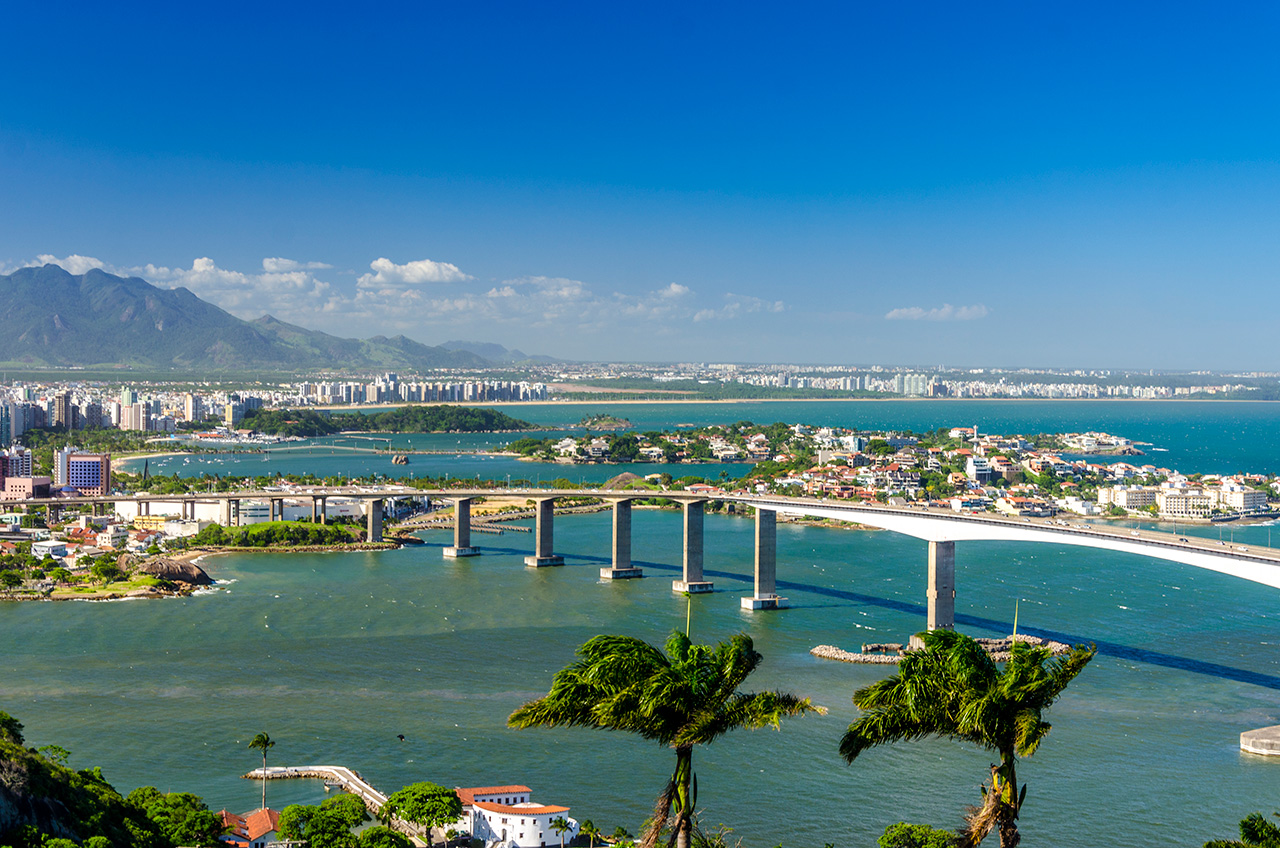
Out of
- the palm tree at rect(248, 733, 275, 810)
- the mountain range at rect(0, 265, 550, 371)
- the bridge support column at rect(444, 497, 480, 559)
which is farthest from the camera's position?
the mountain range at rect(0, 265, 550, 371)

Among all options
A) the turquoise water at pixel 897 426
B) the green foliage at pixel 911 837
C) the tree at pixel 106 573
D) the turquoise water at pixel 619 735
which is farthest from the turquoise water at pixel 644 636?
the turquoise water at pixel 897 426

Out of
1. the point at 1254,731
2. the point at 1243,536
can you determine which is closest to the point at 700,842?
the point at 1254,731

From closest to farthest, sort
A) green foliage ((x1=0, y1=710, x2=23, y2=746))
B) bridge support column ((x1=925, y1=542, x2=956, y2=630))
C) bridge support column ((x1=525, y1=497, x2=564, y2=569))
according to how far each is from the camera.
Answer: green foliage ((x1=0, y1=710, x2=23, y2=746)) → bridge support column ((x1=925, y1=542, x2=956, y2=630)) → bridge support column ((x1=525, y1=497, x2=564, y2=569))

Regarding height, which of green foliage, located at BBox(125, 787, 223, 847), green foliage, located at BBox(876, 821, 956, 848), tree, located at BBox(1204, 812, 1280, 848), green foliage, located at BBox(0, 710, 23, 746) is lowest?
green foliage, located at BBox(125, 787, 223, 847)

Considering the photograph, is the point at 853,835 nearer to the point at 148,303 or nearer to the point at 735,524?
the point at 735,524

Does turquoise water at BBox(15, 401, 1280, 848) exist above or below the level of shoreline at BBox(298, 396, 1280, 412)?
below

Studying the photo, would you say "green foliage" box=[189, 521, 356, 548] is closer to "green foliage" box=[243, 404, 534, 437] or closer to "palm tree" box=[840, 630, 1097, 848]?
"palm tree" box=[840, 630, 1097, 848]

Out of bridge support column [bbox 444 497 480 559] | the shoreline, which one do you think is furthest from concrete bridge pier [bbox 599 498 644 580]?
the shoreline
